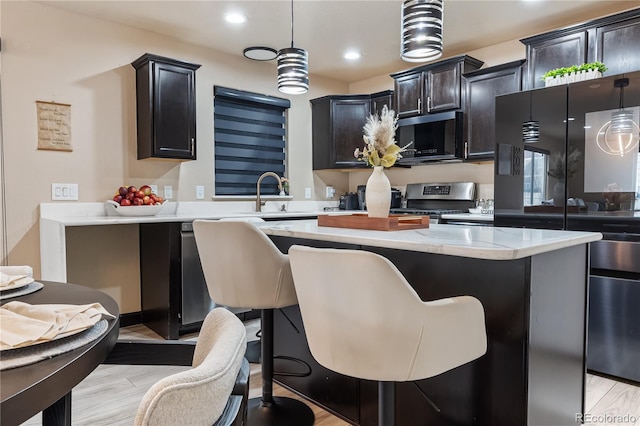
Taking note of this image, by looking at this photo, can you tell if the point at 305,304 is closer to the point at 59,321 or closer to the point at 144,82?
the point at 59,321

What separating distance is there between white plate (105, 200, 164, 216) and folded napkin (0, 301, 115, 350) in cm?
256

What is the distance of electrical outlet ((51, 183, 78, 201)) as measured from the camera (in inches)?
126

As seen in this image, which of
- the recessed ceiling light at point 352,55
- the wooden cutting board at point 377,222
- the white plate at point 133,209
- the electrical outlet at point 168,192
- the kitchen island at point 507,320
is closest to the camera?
the kitchen island at point 507,320

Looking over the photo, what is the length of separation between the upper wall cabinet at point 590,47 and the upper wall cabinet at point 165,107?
2.83m

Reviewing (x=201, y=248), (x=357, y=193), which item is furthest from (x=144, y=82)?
(x=357, y=193)

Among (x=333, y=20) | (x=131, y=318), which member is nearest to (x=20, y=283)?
(x=131, y=318)

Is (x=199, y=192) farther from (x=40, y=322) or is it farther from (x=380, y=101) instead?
(x=40, y=322)

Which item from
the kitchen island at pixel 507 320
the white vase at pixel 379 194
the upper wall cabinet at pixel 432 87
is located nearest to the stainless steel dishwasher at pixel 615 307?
the kitchen island at pixel 507 320

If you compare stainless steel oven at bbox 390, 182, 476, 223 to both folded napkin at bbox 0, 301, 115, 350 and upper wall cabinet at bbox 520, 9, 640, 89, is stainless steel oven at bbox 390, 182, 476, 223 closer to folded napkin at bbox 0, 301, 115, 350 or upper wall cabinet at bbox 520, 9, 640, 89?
upper wall cabinet at bbox 520, 9, 640, 89

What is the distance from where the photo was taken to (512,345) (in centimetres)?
146

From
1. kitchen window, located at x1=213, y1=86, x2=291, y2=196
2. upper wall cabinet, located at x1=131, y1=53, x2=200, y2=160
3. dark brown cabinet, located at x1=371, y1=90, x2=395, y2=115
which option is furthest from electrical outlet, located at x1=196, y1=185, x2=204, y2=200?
dark brown cabinet, located at x1=371, y1=90, x2=395, y2=115

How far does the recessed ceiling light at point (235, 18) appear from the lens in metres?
3.38

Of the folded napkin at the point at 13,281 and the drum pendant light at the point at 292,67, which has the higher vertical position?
the drum pendant light at the point at 292,67

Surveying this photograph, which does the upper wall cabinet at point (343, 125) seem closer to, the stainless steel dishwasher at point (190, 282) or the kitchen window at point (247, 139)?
the kitchen window at point (247, 139)
